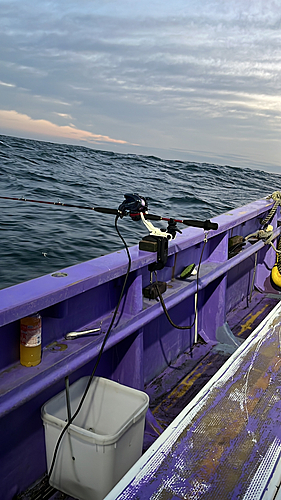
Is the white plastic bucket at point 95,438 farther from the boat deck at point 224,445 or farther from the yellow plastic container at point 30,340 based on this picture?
the boat deck at point 224,445

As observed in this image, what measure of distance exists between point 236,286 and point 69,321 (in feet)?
10.9

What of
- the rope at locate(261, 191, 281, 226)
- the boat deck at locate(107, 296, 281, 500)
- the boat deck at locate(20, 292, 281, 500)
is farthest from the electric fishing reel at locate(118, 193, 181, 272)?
the rope at locate(261, 191, 281, 226)

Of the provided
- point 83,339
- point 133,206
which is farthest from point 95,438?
point 133,206

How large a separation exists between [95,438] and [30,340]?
595mm

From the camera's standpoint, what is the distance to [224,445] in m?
1.38

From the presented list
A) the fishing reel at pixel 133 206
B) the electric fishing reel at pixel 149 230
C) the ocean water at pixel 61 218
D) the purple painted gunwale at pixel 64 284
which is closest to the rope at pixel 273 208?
the purple painted gunwale at pixel 64 284

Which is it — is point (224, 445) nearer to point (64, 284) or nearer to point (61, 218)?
point (64, 284)

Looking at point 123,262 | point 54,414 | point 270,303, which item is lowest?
point 270,303

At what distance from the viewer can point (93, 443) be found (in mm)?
2041

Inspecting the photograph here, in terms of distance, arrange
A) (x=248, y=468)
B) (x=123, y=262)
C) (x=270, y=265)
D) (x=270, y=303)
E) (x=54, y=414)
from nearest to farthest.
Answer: (x=248, y=468) → (x=54, y=414) → (x=123, y=262) → (x=270, y=303) → (x=270, y=265)

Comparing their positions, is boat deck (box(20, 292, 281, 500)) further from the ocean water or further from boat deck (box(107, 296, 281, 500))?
the ocean water

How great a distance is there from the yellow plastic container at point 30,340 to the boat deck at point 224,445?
857mm

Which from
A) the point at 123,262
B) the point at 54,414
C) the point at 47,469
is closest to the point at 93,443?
the point at 54,414

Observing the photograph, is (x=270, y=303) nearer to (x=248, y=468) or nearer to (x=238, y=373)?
(x=238, y=373)
